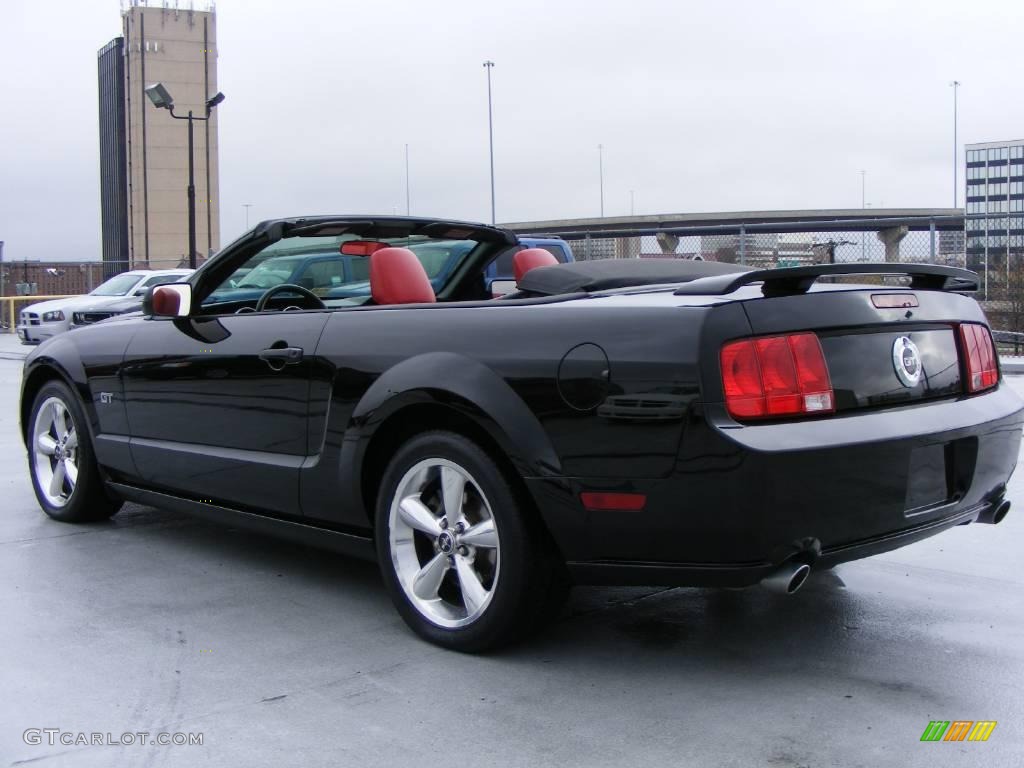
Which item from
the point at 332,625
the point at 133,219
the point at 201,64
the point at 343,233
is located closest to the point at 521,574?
the point at 332,625

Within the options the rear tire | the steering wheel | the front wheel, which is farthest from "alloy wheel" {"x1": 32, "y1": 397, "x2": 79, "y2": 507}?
the front wheel

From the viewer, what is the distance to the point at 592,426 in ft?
10.9

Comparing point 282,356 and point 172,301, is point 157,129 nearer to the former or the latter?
point 172,301

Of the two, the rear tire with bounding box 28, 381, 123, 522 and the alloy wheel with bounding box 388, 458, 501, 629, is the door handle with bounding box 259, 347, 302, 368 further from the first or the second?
the rear tire with bounding box 28, 381, 123, 522

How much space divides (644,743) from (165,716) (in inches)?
51.3

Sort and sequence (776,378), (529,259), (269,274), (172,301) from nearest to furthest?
(776,378) < (172,301) < (269,274) < (529,259)

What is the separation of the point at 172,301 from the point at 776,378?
2767 mm

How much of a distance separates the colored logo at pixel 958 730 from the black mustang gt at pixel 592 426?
1.62ft

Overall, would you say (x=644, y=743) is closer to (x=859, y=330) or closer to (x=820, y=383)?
(x=820, y=383)

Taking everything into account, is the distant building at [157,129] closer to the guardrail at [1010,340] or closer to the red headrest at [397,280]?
the guardrail at [1010,340]

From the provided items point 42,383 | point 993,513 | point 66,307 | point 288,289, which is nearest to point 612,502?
point 993,513

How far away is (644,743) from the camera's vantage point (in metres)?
3.01

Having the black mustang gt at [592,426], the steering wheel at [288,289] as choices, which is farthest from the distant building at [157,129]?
the black mustang gt at [592,426]

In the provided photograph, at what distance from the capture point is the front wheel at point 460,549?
3.52 m
